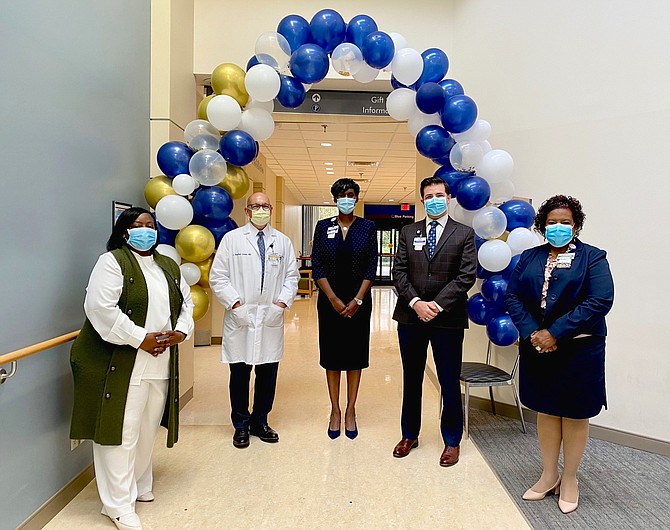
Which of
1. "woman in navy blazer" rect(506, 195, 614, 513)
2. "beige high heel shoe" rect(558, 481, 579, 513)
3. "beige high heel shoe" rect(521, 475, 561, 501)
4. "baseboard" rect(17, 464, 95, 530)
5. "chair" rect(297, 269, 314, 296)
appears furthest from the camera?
"chair" rect(297, 269, 314, 296)

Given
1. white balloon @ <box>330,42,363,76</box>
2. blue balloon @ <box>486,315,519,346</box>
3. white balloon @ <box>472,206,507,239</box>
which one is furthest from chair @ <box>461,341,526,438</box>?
white balloon @ <box>330,42,363,76</box>

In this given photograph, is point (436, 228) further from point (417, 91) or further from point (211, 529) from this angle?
point (211, 529)

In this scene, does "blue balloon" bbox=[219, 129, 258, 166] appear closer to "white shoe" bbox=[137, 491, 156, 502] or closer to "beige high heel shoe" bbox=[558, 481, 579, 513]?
"white shoe" bbox=[137, 491, 156, 502]

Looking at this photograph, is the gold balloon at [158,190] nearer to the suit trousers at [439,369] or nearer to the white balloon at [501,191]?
the suit trousers at [439,369]

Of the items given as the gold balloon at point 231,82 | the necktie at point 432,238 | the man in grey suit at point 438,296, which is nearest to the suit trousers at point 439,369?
the man in grey suit at point 438,296

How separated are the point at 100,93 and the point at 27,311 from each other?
139 cm

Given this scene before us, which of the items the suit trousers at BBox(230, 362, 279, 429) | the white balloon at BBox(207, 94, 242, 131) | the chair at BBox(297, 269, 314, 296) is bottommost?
the chair at BBox(297, 269, 314, 296)

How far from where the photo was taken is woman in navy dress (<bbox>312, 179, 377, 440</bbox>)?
3398 mm

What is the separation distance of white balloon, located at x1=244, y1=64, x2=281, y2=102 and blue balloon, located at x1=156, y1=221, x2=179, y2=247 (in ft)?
3.48

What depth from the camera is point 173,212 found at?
125 inches

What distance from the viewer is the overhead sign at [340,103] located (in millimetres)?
4895

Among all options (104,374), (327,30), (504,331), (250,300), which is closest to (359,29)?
(327,30)

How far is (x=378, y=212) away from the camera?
18.0 m

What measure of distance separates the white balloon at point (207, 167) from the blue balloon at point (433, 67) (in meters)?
1.50
